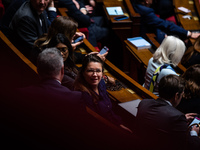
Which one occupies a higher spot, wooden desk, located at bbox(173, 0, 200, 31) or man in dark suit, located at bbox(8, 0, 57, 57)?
man in dark suit, located at bbox(8, 0, 57, 57)

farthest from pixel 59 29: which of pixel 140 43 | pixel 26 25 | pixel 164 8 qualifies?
pixel 164 8

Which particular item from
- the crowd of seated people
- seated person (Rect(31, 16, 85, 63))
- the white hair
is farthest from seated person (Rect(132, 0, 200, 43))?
seated person (Rect(31, 16, 85, 63))

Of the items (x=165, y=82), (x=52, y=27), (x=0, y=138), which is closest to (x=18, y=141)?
(x=0, y=138)

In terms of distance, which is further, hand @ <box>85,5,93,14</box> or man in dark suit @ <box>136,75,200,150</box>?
hand @ <box>85,5,93,14</box>

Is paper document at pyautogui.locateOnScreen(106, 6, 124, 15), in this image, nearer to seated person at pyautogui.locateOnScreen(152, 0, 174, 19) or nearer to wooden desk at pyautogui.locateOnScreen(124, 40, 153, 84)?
wooden desk at pyautogui.locateOnScreen(124, 40, 153, 84)

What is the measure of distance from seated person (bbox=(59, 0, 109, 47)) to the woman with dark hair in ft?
4.63

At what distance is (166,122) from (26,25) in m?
1.22

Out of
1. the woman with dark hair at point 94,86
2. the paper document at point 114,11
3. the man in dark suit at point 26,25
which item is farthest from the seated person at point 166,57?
the paper document at point 114,11

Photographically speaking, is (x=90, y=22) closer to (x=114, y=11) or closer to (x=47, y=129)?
(x=114, y=11)

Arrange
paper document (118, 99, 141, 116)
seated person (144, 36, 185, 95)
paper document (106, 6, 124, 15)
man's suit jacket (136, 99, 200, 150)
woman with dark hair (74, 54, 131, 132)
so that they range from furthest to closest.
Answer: paper document (106, 6, 124, 15), seated person (144, 36, 185, 95), paper document (118, 99, 141, 116), woman with dark hair (74, 54, 131, 132), man's suit jacket (136, 99, 200, 150)

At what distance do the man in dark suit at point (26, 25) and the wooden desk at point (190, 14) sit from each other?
7.07ft

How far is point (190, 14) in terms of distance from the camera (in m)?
3.73

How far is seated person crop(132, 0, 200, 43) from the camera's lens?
339cm

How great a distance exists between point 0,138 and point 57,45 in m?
1.18
